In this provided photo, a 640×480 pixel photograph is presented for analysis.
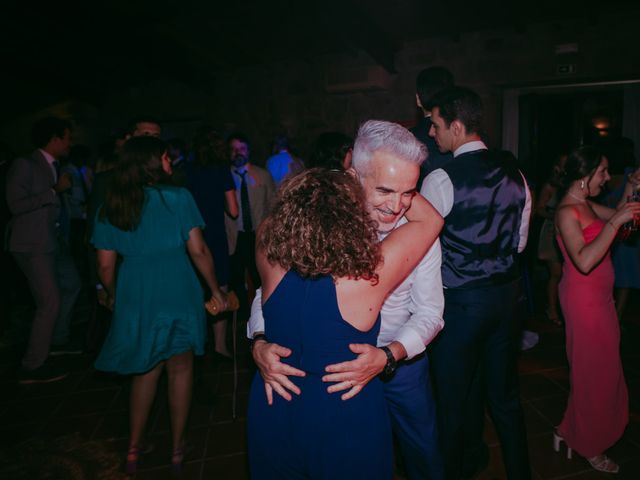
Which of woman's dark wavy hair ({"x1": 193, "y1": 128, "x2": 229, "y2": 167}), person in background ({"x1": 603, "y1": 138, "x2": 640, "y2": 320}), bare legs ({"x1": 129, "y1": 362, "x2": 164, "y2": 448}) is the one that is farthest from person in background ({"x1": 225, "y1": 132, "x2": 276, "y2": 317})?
person in background ({"x1": 603, "y1": 138, "x2": 640, "y2": 320})

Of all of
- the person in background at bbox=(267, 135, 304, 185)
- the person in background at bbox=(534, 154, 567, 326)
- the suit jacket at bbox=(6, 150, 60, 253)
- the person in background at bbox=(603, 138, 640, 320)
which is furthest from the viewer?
the person in background at bbox=(267, 135, 304, 185)

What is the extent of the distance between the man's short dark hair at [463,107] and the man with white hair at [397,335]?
2.16ft

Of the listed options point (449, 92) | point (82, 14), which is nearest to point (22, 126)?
point (82, 14)

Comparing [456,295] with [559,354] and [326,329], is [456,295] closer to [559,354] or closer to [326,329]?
[326,329]

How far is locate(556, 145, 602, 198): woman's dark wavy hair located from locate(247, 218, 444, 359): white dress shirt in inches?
47.9

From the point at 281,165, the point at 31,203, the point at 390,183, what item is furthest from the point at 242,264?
the point at 390,183

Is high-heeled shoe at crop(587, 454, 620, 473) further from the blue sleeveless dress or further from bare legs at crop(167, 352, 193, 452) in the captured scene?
bare legs at crop(167, 352, 193, 452)

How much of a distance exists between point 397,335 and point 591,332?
1.43 meters

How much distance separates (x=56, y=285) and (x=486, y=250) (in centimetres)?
326

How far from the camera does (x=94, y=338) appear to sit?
3465 mm

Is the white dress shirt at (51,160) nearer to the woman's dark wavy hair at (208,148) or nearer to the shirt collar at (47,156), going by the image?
the shirt collar at (47,156)

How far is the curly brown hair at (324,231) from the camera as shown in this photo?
1.14 meters

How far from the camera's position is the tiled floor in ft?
8.10

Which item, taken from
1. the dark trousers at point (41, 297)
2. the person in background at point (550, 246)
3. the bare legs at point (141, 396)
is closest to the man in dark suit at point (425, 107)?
the bare legs at point (141, 396)
